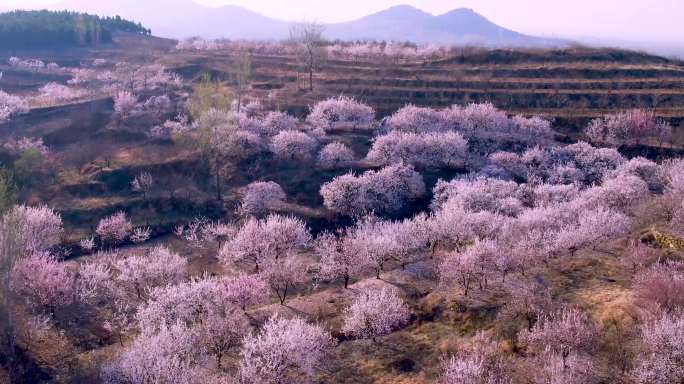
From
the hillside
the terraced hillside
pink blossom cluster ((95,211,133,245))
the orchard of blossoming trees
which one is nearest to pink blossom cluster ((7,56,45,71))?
the hillside

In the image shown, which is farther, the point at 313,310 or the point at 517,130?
the point at 517,130

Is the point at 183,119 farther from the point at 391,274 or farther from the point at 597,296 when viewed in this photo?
the point at 597,296

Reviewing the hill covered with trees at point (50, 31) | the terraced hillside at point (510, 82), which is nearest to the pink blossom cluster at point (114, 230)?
the terraced hillside at point (510, 82)

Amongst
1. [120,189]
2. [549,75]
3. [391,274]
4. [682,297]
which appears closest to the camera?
[682,297]

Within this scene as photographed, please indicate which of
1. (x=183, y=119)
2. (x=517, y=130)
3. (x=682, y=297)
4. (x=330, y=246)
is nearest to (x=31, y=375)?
(x=330, y=246)

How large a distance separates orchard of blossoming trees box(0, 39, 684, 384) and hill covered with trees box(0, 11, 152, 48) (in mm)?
91053

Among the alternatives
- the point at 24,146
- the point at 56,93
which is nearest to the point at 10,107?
the point at 56,93

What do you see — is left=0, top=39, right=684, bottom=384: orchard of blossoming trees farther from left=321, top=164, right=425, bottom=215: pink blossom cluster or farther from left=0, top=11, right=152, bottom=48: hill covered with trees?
left=0, top=11, right=152, bottom=48: hill covered with trees

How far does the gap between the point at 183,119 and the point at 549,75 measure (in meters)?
76.3

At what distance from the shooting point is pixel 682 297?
28344 millimetres

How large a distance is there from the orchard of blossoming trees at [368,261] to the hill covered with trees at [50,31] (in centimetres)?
9105

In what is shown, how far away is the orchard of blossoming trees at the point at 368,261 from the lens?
28828mm

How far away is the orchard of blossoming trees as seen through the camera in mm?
28828

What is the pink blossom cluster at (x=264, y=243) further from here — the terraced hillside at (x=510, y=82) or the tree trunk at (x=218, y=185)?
the terraced hillside at (x=510, y=82)
